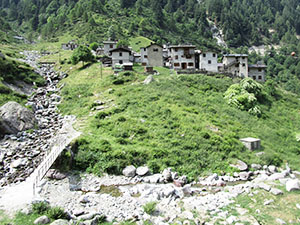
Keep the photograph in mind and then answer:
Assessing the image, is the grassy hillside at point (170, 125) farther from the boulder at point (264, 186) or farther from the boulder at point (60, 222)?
the boulder at point (60, 222)

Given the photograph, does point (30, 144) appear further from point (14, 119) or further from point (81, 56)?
point (81, 56)

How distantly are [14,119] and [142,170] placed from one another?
20.4m

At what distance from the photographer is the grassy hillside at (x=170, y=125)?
25844 millimetres

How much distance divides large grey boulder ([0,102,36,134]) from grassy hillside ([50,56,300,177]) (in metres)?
7.30

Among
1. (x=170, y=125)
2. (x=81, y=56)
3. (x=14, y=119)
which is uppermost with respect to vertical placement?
(x=81, y=56)

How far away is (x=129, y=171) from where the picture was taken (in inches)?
931

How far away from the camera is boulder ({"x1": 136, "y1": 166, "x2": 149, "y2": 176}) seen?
23.8 meters

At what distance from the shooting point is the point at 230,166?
26.5m

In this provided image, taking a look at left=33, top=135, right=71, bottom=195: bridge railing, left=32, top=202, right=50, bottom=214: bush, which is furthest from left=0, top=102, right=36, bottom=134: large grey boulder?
left=32, top=202, right=50, bottom=214: bush

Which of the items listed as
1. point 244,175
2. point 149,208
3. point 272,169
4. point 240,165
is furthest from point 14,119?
point 272,169

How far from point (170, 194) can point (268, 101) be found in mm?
42915

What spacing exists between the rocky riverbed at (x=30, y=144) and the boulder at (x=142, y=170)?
34.7 feet

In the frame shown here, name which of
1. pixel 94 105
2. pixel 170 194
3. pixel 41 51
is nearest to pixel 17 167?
pixel 170 194

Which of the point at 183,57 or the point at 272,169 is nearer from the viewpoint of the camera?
the point at 272,169
